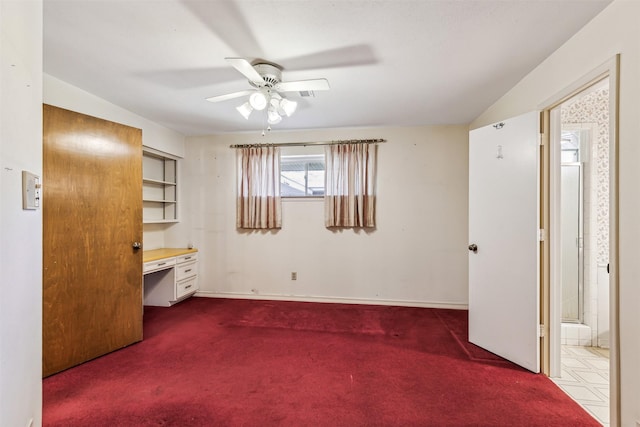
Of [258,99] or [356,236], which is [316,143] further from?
[258,99]

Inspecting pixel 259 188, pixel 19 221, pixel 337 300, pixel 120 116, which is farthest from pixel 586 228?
pixel 120 116

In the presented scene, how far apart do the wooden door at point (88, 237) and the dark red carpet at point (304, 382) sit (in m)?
0.22

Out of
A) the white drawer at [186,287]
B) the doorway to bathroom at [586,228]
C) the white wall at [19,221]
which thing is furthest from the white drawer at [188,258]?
the doorway to bathroom at [586,228]

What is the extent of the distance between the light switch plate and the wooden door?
122cm

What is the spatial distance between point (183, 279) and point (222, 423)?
2.52 metres

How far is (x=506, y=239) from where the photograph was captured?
229 cm

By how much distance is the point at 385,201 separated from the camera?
146 inches

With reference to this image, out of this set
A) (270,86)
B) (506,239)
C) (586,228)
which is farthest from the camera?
(586,228)

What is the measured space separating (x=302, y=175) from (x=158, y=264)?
85.4 inches

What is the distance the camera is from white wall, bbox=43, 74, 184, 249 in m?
2.34

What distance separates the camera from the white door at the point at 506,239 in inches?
83.0

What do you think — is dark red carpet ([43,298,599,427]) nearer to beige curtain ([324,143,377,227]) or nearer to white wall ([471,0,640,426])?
white wall ([471,0,640,426])

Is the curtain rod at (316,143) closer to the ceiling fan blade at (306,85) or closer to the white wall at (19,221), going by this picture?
the ceiling fan blade at (306,85)

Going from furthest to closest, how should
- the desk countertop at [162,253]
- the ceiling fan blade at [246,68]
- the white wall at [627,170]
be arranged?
the desk countertop at [162,253] < the ceiling fan blade at [246,68] < the white wall at [627,170]
